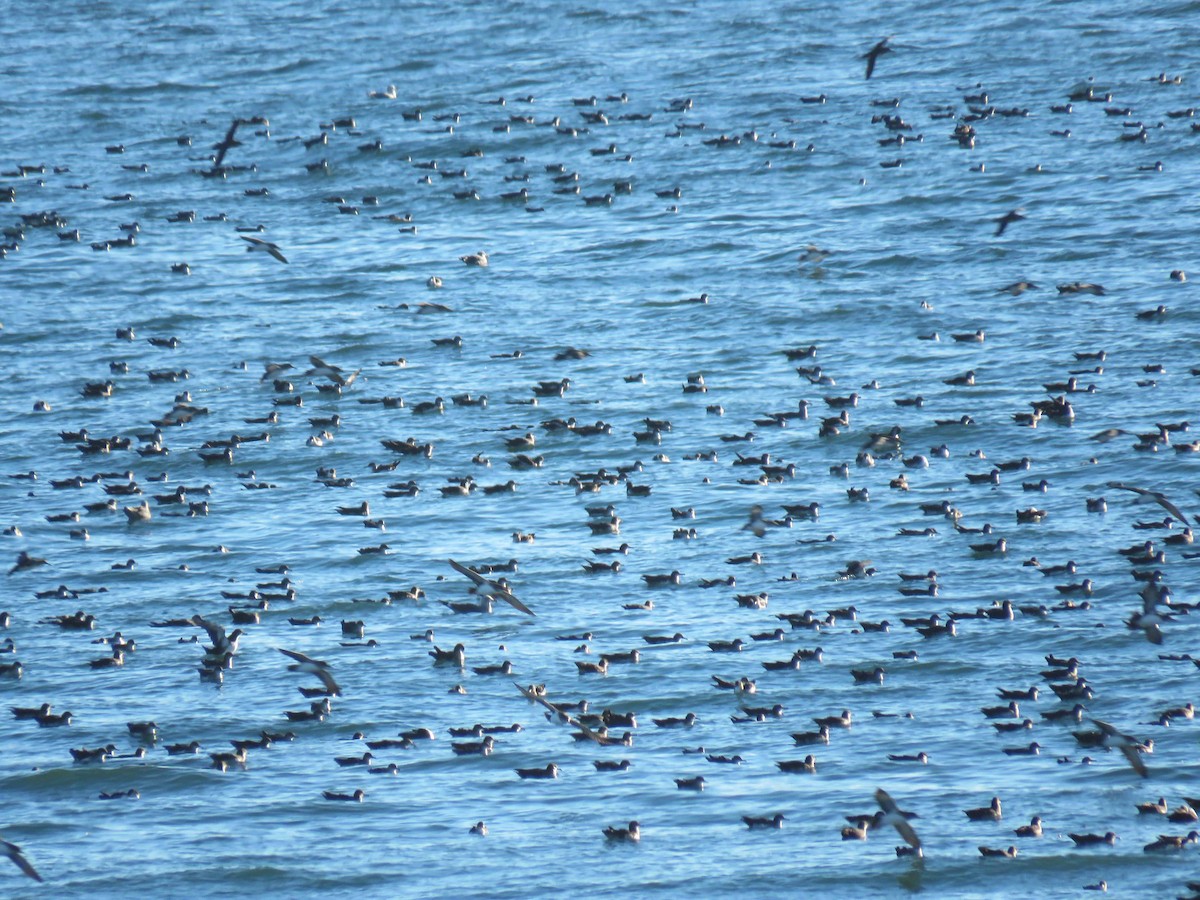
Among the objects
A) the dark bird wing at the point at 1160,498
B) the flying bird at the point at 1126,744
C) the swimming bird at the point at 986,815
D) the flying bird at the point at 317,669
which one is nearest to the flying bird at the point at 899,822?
the swimming bird at the point at 986,815

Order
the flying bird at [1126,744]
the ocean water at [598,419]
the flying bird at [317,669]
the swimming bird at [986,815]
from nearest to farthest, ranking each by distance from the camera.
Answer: the swimming bird at [986,815], the flying bird at [1126,744], the ocean water at [598,419], the flying bird at [317,669]

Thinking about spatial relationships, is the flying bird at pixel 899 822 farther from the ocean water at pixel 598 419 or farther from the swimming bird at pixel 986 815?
the swimming bird at pixel 986 815

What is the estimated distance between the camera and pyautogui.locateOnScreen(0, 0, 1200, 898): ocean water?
36.1 metres

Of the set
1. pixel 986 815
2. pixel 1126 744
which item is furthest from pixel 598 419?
pixel 986 815

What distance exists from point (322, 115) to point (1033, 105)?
33.0m

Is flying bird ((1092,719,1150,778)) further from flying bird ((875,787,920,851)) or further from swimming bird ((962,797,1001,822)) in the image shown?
flying bird ((875,787,920,851))

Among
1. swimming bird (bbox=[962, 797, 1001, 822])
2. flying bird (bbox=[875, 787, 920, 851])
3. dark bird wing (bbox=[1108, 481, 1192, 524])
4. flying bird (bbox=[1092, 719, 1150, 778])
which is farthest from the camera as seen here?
dark bird wing (bbox=[1108, 481, 1192, 524])

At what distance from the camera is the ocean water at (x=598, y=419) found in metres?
36.1

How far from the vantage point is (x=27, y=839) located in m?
36.2

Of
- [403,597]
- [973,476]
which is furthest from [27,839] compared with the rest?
[973,476]

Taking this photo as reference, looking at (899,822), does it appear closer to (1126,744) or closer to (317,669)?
(1126,744)

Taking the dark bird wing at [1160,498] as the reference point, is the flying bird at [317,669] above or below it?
below

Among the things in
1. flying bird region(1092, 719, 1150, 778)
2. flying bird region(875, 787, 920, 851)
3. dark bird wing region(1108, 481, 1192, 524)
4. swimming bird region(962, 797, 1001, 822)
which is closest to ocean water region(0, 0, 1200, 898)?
swimming bird region(962, 797, 1001, 822)

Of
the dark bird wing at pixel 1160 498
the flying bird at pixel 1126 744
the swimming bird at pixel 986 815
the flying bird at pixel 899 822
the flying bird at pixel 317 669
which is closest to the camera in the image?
the flying bird at pixel 899 822
